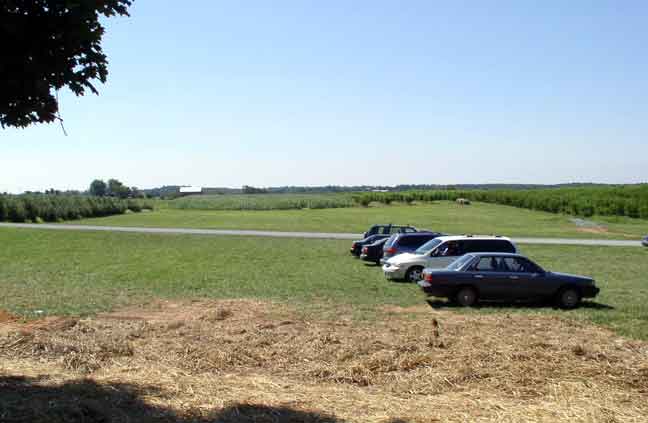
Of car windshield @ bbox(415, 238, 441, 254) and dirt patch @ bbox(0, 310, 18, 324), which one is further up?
car windshield @ bbox(415, 238, 441, 254)

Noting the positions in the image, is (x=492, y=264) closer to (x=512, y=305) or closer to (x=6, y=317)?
(x=512, y=305)

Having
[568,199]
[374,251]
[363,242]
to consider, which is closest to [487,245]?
[374,251]

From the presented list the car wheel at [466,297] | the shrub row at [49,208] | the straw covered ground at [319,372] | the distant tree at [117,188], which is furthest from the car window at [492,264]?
the distant tree at [117,188]

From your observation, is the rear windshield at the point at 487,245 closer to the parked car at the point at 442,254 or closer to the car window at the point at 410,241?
the parked car at the point at 442,254

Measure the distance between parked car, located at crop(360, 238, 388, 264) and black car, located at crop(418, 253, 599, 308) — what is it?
12.1 m

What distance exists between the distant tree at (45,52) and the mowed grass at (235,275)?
855 centimetres

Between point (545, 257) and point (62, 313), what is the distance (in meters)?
24.1

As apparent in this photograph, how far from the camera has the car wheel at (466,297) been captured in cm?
1605

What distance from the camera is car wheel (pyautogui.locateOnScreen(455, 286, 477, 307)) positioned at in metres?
16.0

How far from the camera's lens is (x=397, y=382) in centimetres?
761

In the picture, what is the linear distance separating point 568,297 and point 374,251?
12972mm

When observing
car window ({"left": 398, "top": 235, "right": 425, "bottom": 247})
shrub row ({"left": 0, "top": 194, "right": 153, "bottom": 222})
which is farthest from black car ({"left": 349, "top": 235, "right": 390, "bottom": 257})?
shrub row ({"left": 0, "top": 194, "right": 153, "bottom": 222})

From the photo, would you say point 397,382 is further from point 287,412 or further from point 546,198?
point 546,198

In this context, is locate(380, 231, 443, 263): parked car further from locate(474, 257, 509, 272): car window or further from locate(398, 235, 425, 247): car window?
locate(474, 257, 509, 272): car window
